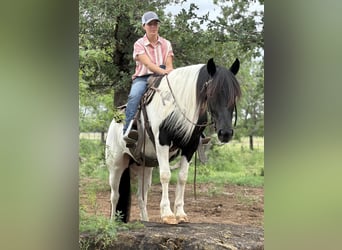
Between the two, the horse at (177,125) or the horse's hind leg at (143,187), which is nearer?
the horse at (177,125)

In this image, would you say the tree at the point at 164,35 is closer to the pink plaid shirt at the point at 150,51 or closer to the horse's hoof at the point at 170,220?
the pink plaid shirt at the point at 150,51

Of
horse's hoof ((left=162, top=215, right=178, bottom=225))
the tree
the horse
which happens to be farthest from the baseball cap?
horse's hoof ((left=162, top=215, right=178, bottom=225))

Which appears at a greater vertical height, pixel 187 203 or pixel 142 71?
pixel 142 71

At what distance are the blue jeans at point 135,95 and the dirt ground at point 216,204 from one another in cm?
40

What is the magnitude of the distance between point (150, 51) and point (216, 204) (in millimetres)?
854

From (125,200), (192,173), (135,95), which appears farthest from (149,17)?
(125,200)

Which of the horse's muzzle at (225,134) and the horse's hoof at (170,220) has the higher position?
the horse's muzzle at (225,134)

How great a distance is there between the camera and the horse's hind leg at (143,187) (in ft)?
7.72

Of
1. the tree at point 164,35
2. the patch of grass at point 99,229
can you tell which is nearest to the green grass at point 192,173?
the patch of grass at point 99,229

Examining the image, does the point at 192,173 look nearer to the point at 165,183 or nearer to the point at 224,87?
the point at 165,183

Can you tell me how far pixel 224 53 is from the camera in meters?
2.26
